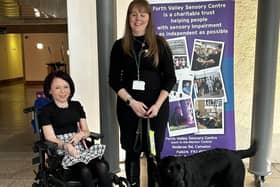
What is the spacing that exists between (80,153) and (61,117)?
0.92 feet

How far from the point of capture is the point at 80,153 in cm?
222

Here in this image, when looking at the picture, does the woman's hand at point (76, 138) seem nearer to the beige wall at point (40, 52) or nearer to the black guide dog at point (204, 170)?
the black guide dog at point (204, 170)

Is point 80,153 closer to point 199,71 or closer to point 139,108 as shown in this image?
point 139,108

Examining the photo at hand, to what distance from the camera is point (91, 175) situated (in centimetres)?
211

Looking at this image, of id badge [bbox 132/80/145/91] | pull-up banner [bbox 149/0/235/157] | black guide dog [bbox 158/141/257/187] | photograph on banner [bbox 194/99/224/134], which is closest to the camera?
black guide dog [bbox 158/141/257/187]

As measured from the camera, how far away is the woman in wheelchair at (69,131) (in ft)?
7.09

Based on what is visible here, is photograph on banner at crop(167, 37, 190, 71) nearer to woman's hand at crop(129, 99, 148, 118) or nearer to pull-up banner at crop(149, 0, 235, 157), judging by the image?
pull-up banner at crop(149, 0, 235, 157)

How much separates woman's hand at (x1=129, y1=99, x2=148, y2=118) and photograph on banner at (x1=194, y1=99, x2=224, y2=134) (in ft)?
3.43

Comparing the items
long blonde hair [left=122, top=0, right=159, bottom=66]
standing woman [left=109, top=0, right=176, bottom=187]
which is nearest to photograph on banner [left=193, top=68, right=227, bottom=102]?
standing woman [left=109, top=0, right=176, bottom=187]

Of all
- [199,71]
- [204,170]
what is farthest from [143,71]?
[199,71]

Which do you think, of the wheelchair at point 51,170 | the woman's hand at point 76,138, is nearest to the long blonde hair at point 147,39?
the woman's hand at point 76,138

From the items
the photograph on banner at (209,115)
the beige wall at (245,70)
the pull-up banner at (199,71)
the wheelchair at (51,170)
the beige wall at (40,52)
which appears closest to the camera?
the wheelchair at (51,170)

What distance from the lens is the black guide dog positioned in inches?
78.1

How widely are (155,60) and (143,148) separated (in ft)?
1.94
